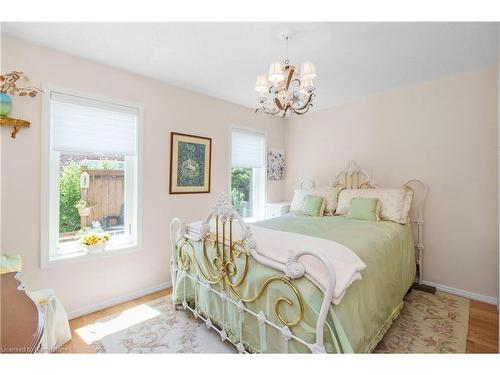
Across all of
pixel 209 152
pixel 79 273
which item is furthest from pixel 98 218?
pixel 209 152

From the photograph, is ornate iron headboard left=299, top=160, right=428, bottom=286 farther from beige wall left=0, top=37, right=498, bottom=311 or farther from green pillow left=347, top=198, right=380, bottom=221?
green pillow left=347, top=198, right=380, bottom=221

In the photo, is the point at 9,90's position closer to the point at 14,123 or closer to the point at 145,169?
the point at 14,123

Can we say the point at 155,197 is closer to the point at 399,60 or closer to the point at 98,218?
the point at 98,218

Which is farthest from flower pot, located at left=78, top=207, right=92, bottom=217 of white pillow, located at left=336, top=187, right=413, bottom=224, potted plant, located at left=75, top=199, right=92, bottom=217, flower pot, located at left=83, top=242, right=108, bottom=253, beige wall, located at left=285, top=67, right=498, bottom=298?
beige wall, located at left=285, top=67, right=498, bottom=298

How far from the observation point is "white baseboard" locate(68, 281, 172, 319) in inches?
87.7

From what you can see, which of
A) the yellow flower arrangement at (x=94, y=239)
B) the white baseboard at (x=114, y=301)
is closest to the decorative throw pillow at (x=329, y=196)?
the white baseboard at (x=114, y=301)

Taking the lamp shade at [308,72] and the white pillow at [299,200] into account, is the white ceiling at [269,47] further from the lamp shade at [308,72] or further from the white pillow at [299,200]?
the white pillow at [299,200]

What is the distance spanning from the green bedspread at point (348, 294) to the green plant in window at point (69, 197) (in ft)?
3.74

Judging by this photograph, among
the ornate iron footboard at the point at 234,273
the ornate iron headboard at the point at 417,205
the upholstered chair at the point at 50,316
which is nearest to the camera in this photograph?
the ornate iron footboard at the point at 234,273

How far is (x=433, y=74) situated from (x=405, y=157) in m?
0.91

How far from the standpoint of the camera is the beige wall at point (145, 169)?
6.40 ft
